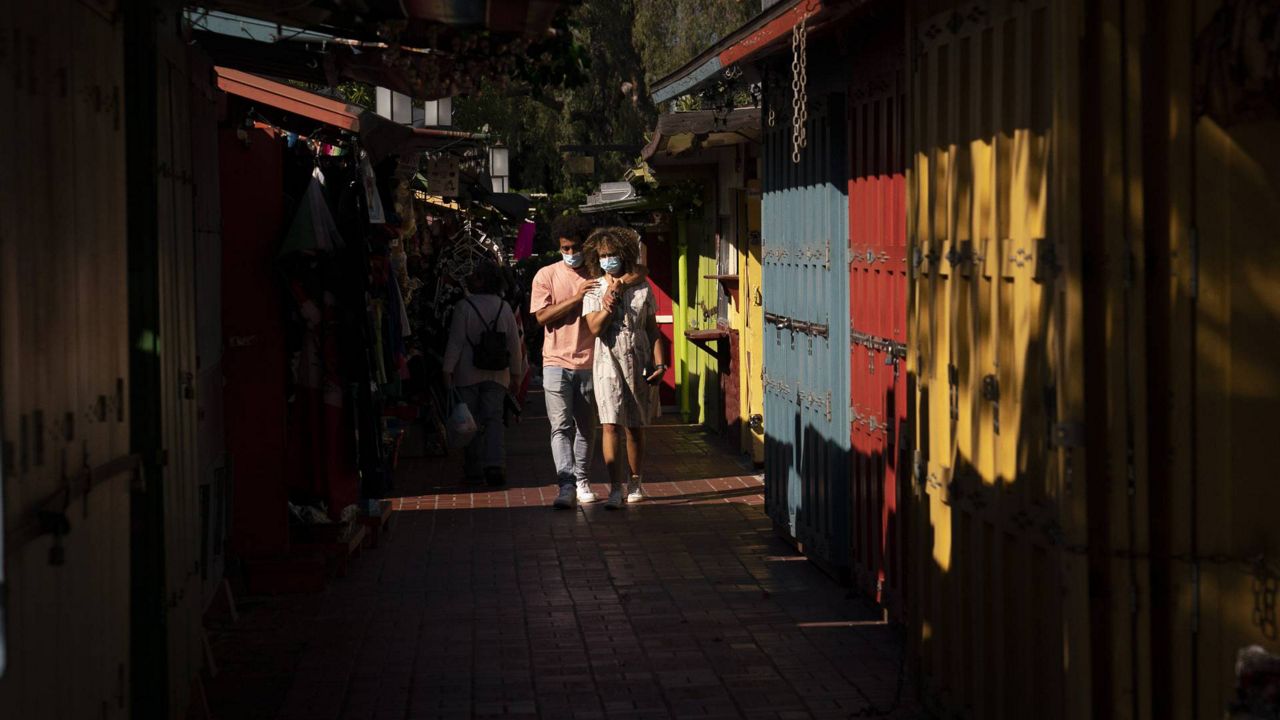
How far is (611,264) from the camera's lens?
40.1ft

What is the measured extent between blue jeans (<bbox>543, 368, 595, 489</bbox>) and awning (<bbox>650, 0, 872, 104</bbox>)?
2.29m

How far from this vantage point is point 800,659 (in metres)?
7.53

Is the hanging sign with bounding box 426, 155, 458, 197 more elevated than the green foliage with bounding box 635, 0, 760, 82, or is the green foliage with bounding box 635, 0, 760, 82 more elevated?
the green foliage with bounding box 635, 0, 760, 82

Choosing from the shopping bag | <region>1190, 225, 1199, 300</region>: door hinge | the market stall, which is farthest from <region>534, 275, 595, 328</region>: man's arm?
<region>1190, 225, 1199, 300</region>: door hinge

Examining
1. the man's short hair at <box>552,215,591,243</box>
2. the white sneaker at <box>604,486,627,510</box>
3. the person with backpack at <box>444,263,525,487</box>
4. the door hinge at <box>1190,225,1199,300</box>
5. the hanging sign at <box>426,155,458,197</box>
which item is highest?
the hanging sign at <box>426,155,458,197</box>

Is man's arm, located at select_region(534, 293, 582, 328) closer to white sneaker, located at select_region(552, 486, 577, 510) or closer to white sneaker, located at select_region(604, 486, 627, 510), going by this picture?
white sneaker, located at select_region(552, 486, 577, 510)

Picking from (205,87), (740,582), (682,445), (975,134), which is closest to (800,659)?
(740,582)

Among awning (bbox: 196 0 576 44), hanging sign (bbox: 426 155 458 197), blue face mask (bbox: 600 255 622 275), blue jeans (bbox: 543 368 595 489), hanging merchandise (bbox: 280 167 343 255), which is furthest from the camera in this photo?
hanging sign (bbox: 426 155 458 197)

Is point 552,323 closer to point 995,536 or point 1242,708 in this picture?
point 995,536

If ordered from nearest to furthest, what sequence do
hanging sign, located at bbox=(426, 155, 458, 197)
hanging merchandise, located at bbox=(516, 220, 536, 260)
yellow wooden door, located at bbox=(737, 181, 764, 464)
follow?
yellow wooden door, located at bbox=(737, 181, 764, 464), hanging sign, located at bbox=(426, 155, 458, 197), hanging merchandise, located at bbox=(516, 220, 536, 260)

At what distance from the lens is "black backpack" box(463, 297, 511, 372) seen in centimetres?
1305

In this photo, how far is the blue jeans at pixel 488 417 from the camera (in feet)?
43.5

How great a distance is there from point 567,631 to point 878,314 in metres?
2.26

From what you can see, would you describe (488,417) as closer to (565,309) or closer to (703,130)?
(565,309)
